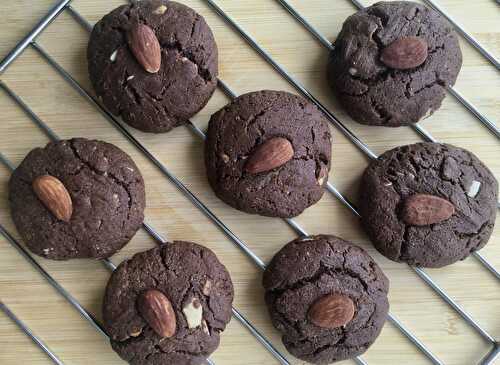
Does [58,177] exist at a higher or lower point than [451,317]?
higher

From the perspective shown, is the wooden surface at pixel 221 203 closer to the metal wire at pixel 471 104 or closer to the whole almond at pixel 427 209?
the metal wire at pixel 471 104

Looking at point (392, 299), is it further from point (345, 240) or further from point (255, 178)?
point (255, 178)

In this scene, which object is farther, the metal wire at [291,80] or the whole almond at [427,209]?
the metal wire at [291,80]

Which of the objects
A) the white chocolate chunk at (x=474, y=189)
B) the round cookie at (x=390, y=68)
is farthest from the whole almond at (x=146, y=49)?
the white chocolate chunk at (x=474, y=189)

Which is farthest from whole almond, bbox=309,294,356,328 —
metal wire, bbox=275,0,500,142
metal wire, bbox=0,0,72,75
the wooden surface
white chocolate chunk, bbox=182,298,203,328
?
metal wire, bbox=0,0,72,75

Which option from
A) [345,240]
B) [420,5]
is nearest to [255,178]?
[345,240]

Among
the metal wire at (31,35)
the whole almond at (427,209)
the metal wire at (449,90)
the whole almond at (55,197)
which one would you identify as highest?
the metal wire at (31,35)

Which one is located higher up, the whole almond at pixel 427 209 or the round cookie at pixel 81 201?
the round cookie at pixel 81 201
